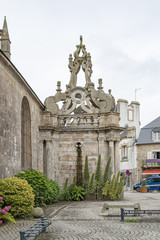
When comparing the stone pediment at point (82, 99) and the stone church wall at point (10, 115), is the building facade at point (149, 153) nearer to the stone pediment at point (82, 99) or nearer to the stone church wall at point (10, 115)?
the stone pediment at point (82, 99)

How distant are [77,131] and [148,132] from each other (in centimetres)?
2132

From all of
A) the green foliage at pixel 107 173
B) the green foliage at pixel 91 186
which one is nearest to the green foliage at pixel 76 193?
the green foliage at pixel 91 186

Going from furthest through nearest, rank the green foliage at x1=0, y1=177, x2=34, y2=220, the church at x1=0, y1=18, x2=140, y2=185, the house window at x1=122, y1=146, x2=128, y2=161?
1. the house window at x1=122, y1=146, x2=128, y2=161
2. the church at x1=0, y1=18, x2=140, y2=185
3. the green foliage at x1=0, y1=177, x2=34, y2=220

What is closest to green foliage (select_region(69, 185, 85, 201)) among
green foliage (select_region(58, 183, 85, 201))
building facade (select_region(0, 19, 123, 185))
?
green foliage (select_region(58, 183, 85, 201))

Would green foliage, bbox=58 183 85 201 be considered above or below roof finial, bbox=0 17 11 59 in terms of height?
below

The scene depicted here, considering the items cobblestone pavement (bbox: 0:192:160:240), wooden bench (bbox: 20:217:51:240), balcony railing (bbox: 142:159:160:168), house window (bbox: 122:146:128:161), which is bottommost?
cobblestone pavement (bbox: 0:192:160:240)

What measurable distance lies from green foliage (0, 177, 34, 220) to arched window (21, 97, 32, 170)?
4844 millimetres

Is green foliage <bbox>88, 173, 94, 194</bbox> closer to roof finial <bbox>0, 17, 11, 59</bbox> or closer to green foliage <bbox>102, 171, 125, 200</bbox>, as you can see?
green foliage <bbox>102, 171, 125, 200</bbox>

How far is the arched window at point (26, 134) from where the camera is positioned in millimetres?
15758

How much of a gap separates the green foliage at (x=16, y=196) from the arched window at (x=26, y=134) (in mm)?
4844

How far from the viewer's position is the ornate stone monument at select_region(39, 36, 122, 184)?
18500 mm

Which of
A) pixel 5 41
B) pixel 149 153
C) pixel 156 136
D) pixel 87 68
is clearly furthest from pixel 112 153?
pixel 156 136

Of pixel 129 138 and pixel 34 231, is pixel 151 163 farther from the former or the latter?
pixel 34 231

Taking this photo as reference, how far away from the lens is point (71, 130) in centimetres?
1909
